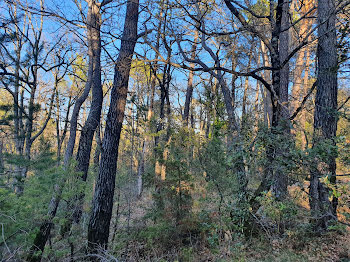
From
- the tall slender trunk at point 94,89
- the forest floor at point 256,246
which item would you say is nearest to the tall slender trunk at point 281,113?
the forest floor at point 256,246

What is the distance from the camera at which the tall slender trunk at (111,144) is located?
14.1 feet

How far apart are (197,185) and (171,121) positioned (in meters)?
3.05

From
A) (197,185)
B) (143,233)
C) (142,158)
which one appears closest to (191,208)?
(197,185)

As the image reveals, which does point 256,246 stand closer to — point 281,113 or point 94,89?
point 281,113

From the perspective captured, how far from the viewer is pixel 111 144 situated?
4664 millimetres

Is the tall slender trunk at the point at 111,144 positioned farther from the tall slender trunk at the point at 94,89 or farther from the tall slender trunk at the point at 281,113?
the tall slender trunk at the point at 281,113

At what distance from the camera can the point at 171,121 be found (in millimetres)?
8359

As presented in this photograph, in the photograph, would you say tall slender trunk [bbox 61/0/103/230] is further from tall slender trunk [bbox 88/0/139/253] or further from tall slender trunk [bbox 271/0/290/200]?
tall slender trunk [bbox 271/0/290/200]

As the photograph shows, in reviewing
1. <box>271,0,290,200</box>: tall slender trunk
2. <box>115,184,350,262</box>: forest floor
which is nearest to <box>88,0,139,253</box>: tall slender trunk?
<box>115,184,350,262</box>: forest floor

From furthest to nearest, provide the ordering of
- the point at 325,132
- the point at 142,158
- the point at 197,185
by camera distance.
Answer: the point at 142,158, the point at 197,185, the point at 325,132

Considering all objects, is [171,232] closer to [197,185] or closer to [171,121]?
[197,185]

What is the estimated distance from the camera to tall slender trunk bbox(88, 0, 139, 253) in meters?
4.30

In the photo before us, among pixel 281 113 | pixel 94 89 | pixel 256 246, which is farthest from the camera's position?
pixel 94 89

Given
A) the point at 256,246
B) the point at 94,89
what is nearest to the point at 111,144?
the point at 94,89
